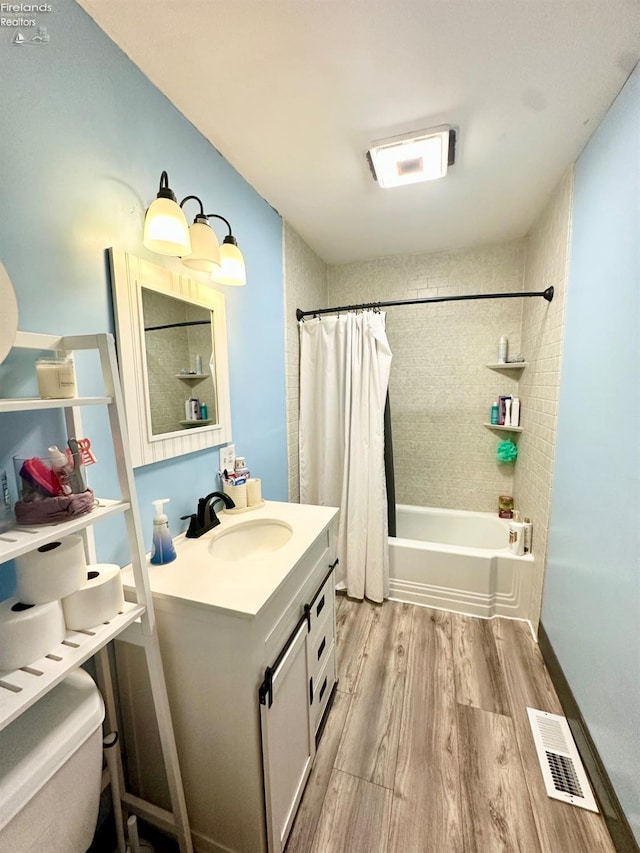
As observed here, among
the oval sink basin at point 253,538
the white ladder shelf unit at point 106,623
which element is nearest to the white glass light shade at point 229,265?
the white ladder shelf unit at point 106,623

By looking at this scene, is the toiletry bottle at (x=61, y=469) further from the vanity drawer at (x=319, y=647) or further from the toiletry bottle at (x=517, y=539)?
the toiletry bottle at (x=517, y=539)

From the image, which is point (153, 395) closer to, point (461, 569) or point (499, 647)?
point (461, 569)

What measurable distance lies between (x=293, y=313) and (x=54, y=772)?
2.13m

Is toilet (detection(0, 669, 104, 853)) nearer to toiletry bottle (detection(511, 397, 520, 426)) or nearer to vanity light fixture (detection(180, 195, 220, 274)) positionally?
vanity light fixture (detection(180, 195, 220, 274))

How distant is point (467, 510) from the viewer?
8.78 ft

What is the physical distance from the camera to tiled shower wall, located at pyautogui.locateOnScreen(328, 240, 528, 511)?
8.18ft

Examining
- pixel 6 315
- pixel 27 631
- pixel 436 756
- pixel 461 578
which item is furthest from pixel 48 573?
pixel 461 578

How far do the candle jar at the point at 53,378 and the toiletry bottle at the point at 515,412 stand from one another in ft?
8.41

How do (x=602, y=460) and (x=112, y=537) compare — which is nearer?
(x=112, y=537)

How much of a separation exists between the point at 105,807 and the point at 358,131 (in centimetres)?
257

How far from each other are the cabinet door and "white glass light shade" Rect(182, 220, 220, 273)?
129 cm

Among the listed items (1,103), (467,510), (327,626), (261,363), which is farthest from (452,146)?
(467,510)

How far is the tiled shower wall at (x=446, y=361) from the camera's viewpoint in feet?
8.18

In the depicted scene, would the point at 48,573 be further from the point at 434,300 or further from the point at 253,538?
the point at 434,300
